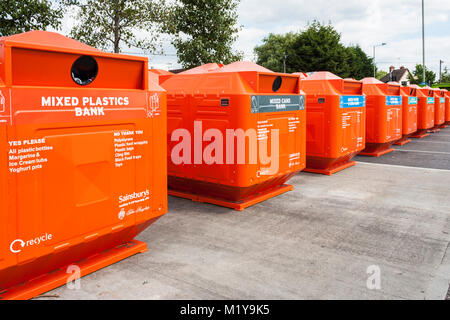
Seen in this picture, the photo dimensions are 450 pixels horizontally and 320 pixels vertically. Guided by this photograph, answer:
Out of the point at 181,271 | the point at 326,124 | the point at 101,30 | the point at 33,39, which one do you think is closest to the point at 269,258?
the point at 181,271

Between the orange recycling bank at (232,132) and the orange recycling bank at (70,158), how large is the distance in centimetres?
178

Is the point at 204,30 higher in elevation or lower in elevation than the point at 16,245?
higher

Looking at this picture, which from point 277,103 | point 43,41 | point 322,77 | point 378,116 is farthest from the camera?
point 378,116

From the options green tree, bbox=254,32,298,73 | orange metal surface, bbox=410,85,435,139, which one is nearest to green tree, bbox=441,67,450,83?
green tree, bbox=254,32,298,73

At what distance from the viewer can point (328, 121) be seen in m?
8.25

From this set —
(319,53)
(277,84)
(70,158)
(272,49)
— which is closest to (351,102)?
(277,84)

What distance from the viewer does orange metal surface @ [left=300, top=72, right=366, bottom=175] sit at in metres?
8.23

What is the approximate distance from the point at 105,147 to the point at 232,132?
2437 millimetres

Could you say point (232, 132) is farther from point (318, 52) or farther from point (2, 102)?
point (318, 52)

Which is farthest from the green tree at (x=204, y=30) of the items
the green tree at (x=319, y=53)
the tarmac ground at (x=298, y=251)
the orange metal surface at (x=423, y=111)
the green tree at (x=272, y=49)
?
the green tree at (x=272, y=49)

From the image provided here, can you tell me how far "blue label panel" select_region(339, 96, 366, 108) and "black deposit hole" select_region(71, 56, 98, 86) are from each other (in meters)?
5.96

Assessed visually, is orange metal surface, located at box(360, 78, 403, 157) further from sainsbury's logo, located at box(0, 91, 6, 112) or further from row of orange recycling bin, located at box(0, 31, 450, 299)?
sainsbury's logo, located at box(0, 91, 6, 112)
